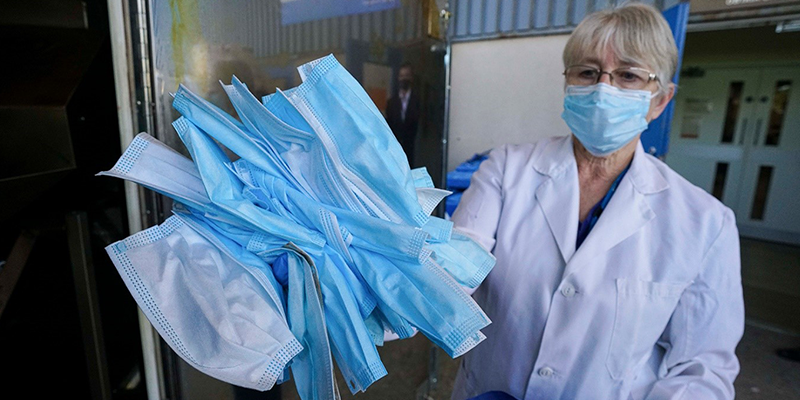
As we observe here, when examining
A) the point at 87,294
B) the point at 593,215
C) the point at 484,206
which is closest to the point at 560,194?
the point at 593,215

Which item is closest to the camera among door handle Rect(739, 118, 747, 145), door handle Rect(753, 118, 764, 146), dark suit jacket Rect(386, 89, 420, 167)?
dark suit jacket Rect(386, 89, 420, 167)

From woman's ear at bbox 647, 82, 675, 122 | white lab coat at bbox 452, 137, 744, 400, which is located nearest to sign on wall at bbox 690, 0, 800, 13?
woman's ear at bbox 647, 82, 675, 122

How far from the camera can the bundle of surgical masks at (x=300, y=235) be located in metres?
0.52

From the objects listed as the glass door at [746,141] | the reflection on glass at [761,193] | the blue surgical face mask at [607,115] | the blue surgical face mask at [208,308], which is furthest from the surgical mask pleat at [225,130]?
the reflection on glass at [761,193]

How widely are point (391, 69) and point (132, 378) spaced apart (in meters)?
1.59

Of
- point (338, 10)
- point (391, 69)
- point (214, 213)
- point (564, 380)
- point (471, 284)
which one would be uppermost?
point (338, 10)

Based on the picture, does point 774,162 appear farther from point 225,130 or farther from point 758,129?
point 225,130

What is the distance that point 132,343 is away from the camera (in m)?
1.80

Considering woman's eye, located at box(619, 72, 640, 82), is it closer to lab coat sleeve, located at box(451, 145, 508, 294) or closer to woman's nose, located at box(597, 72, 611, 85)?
woman's nose, located at box(597, 72, 611, 85)

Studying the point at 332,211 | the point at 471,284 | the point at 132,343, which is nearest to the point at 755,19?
the point at 471,284

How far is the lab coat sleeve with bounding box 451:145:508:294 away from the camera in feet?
3.90

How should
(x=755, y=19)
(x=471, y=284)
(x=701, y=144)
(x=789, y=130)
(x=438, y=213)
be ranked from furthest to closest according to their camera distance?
(x=701, y=144), (x=789, y=130), (x=755, y=19), (x=438, y=213), (x=471, y=284)

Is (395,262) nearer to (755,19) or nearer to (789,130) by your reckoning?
(755,19)

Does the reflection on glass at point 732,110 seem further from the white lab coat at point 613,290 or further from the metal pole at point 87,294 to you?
the metal pole at point 87,294
